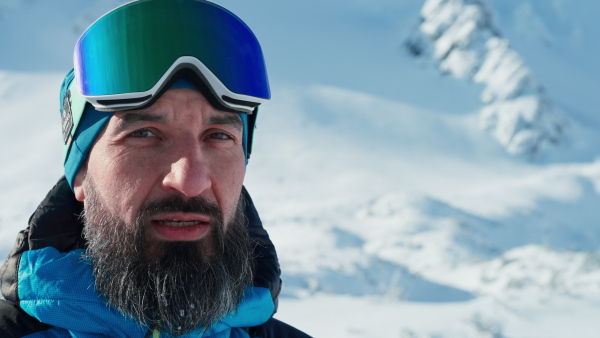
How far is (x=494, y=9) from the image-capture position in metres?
20.5

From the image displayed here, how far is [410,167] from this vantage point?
13812mm

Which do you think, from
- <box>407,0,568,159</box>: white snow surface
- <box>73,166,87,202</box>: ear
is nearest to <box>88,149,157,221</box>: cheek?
<box>73,166,87,202</box>: ear

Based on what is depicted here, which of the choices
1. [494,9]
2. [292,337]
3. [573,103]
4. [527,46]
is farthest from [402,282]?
[494,9]

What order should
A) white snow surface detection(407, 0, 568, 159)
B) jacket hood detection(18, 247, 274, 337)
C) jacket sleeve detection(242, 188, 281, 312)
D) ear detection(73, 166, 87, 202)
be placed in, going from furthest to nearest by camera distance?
1. white snow surface detection(407, 0, 568, 159)
2. jacket sleeve detection(242, 188, 281, 312)
3. ear detection(73, 166, 87, 202)
4. jacket hood detection(18, 247, 274, 337)

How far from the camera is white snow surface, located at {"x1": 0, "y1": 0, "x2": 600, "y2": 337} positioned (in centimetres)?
577

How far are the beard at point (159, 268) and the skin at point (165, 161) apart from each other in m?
0.02

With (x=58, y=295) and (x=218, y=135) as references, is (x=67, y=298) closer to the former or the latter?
(x=58, y=295)

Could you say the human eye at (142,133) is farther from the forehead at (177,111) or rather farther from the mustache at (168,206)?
the mustache at (168,206)

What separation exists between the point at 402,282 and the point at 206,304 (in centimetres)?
570

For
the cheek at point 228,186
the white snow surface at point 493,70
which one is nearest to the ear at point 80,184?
the cheek at point 228,186

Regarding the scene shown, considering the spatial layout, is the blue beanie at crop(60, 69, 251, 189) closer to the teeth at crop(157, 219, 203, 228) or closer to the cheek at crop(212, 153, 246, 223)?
the cheek at crop(212, 153, 246, 223)

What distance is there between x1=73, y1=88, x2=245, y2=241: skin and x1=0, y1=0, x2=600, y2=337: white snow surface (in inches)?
123

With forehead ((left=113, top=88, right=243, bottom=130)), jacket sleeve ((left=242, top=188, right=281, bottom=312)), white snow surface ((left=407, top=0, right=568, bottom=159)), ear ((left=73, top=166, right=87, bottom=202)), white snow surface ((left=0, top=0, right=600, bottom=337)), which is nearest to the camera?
forehead ((left=113, top=88, right=243, bottom=130))

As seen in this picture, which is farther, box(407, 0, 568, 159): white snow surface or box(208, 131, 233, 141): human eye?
box(407, 0, 568, 159): white snow surface
